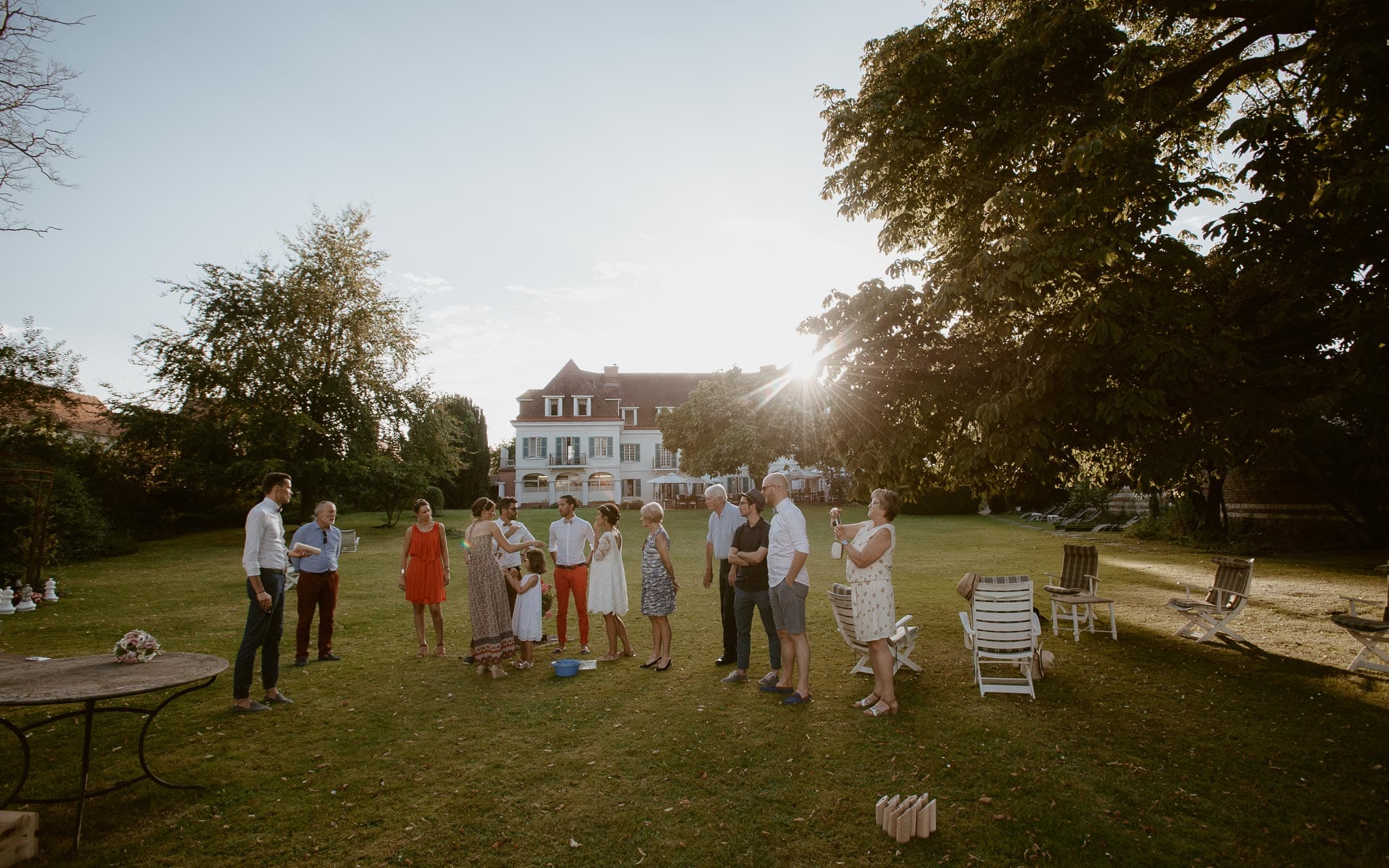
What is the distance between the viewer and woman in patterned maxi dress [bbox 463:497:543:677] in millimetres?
7535

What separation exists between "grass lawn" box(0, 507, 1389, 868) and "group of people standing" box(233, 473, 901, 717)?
0.34 meters

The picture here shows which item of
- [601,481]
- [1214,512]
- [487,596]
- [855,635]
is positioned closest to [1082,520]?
[1214,512]

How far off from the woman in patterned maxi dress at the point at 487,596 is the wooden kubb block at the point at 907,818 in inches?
187

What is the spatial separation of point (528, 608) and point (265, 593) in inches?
106

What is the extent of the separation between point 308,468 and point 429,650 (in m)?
21.3

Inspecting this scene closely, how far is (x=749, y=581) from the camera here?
7.04 m

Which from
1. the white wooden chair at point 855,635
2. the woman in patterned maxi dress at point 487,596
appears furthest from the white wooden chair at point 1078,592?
the woman in patterned maxi dress at point 487,596

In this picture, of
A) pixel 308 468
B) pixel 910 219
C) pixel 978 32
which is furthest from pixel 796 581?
pixel 308 468

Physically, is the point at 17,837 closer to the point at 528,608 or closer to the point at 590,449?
the point at 528,608

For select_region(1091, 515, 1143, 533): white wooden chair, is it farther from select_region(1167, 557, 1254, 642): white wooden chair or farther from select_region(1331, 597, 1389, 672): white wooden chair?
select_region(1331, 597, 1389, 672): white wooden chair

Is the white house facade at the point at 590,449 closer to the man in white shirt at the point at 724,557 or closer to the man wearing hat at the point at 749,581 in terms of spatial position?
the man in white shirt at the point at 724,557

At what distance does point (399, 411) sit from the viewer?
3041 cm

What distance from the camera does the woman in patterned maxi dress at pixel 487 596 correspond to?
7.54m

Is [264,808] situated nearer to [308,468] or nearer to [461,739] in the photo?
[461,739]
